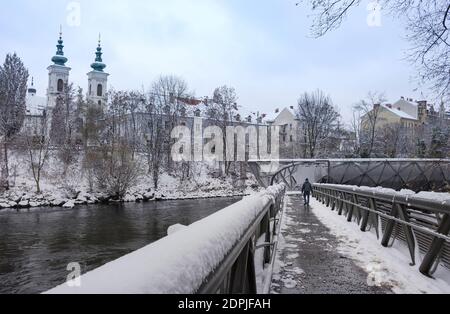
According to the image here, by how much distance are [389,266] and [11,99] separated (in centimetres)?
6347

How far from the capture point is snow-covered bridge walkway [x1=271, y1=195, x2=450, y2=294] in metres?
5.26

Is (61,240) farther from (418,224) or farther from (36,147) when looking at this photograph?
(36,147)

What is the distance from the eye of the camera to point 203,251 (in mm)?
1913

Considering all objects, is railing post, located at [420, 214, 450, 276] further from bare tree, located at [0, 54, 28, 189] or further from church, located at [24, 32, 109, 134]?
church, located at [24, 32, 109, 134]

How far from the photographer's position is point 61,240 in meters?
20.6

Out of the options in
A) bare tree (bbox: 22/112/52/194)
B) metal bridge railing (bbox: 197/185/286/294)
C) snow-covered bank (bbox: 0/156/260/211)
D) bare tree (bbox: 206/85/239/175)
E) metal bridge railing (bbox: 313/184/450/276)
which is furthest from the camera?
bare tree (bbox: 206/85/239/175)

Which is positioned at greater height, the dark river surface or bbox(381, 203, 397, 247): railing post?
bbox(381, 203, 397, 247): railing post

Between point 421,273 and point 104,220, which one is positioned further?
point 104,220

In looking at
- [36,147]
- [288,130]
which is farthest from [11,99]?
[288,130]

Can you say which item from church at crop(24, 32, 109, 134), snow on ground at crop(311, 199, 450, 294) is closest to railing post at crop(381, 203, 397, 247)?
snow on ground at crop(311, 199, 450, 294)
